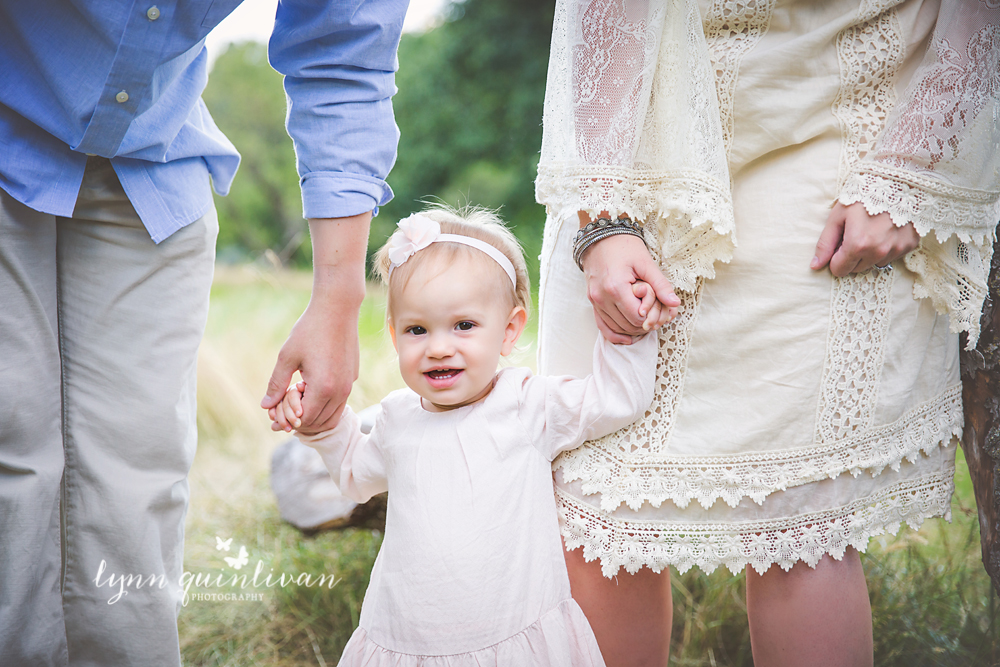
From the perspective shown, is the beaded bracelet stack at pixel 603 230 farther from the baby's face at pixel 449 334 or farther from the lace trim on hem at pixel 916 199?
the lace trim on hem at pixel 916 199

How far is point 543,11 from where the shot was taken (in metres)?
11.6

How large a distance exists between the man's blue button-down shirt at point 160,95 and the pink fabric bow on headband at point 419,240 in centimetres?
9

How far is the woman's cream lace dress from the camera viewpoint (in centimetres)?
127

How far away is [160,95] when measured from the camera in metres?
1.38

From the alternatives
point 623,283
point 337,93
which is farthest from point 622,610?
point 337,93

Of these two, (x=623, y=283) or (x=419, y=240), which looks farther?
(x=419, y=240)

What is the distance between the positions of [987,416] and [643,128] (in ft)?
3.25

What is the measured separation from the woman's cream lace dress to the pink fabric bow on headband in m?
0.22

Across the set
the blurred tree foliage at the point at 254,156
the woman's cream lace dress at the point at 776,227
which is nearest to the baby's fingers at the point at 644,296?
the woman's cream lace dress at the point at 776,227

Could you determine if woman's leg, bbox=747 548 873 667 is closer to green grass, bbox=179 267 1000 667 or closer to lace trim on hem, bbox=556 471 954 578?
lace trim on hem, bbox=556 471 954 578

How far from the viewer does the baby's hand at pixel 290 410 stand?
4.73 feet

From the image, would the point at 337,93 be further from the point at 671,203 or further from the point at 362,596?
the point at 362,596

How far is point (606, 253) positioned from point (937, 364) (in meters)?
0.67

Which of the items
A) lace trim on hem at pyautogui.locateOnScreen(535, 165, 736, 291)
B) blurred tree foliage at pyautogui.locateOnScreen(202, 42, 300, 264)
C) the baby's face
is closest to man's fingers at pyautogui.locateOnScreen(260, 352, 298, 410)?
the baby's face
